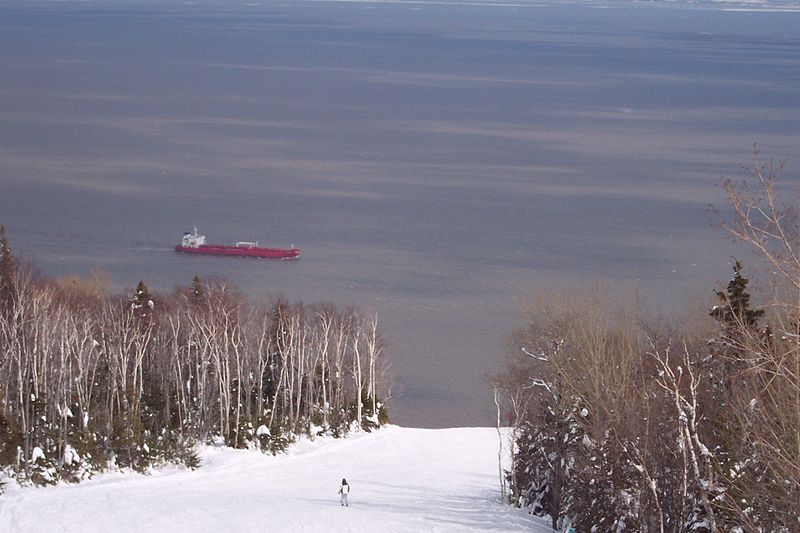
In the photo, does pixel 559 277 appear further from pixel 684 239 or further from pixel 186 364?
pixel 186 364

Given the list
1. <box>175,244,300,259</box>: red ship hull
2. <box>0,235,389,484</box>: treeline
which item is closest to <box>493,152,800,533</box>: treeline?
<box>0,235,389,484</box>: treeline

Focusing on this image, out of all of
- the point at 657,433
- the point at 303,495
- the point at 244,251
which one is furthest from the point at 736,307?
the point at 244,251

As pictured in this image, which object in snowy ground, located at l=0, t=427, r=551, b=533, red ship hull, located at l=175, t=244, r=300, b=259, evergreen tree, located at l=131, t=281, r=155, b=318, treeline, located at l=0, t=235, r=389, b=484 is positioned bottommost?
snowy ground, located at l=0, t=427, r=551, b=533

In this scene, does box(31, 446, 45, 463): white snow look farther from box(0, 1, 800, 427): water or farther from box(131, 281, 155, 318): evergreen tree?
box(0, 1, 800, 427): water

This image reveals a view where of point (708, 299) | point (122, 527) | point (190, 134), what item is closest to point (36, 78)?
point (190, 134)

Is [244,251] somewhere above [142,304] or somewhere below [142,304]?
above

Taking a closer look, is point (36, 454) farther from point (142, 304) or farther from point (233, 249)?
point (233, 249)

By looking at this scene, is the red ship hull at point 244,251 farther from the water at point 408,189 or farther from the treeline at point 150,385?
the treeline at point 150,385
